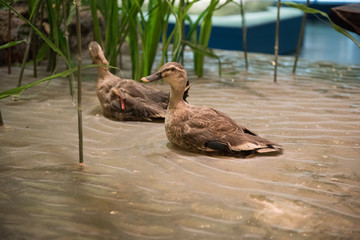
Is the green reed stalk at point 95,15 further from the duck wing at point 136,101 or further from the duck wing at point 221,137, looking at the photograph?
the duck wing at point 221,137

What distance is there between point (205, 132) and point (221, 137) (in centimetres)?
10

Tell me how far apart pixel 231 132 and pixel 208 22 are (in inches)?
89.8

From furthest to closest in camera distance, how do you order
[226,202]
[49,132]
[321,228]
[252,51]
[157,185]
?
[252,51]
[49,132]
[157,185]
[226,202]
[321,228]

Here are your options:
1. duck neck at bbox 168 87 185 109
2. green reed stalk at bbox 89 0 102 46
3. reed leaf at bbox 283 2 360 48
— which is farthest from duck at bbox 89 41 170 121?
reed leaf at bbox 283 2 360 48

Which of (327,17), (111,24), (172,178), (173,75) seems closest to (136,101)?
(173,75)

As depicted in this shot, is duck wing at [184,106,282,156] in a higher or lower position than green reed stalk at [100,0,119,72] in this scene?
lower

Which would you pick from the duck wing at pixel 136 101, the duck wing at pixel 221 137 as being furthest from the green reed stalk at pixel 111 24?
the duck wing at pixel 221 137

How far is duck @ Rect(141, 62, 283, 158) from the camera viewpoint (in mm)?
2535

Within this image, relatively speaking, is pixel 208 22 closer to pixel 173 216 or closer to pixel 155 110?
pixel 155 110

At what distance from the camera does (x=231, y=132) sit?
8.47ft

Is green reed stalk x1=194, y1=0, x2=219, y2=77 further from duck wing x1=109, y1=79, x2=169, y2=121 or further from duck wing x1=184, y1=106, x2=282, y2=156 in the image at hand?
duck wing x1=184, y1=106, x2=282, y2=156

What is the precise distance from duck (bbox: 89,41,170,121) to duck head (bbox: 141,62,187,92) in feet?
1.56

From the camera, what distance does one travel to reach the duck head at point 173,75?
8.92 ft

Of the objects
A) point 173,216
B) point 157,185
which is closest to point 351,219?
point 173,216
